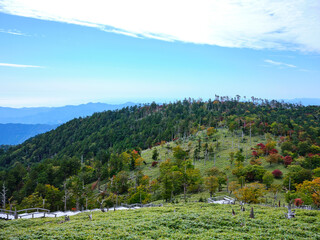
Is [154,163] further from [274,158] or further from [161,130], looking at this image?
[161,130]

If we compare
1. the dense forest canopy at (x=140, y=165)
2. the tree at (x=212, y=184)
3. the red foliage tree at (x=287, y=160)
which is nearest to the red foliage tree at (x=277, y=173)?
the dense forest canopy at (x=140, y=165)

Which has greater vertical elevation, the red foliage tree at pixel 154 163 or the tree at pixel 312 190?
the tree at pixel 312 190

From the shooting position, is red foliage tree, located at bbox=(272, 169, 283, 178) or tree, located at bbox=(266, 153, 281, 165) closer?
red foliage tree, located at bbox=(272, 169, 283, 178)

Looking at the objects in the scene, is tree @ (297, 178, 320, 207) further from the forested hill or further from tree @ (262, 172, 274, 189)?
the forested hill

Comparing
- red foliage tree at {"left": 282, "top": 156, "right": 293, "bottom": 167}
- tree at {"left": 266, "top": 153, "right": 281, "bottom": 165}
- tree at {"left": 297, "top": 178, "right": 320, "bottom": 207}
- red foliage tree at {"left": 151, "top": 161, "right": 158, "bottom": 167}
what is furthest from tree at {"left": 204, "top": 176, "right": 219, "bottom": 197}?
red foliage tree at {"left": 151, "top": 161, "right": 158, "bottom": 167}

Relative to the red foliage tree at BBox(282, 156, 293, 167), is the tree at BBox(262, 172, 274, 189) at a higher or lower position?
lower

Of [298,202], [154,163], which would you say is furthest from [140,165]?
[298,202]

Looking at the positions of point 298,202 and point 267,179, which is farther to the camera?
point 267,179

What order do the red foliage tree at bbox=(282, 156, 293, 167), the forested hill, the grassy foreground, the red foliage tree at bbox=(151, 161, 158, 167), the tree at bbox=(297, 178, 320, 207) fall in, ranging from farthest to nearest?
the forested hill < the red foliage tree at bbox=(151, 161, 158, 167) < the red foliage tree at bbox=(282, 156, 293, 167) < the tree at bbox=(297, 178, 320, 207) < the grassy foreground

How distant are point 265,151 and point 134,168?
183 feet

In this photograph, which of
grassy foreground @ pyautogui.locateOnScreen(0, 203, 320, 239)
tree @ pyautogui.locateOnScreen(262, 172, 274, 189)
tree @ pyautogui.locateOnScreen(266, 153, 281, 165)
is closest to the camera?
grassy foreground @ pyautogui.locateOnScreen(0, 203, 320, 239)

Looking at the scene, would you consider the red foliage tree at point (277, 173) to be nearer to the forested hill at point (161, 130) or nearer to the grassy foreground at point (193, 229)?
the forested hill at point (161, 130)

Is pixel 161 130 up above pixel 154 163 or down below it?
above

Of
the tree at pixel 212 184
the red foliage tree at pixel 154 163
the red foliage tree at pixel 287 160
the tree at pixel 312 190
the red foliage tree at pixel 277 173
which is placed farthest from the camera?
the red foliage tree at pixel 154 163
